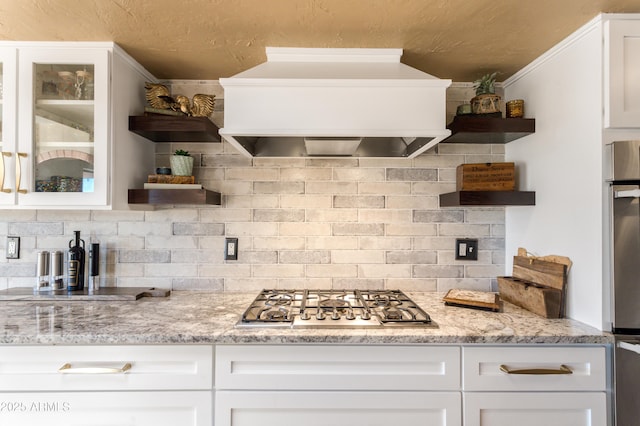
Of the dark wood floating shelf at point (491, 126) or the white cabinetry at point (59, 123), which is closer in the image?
the white cabinetry at point (59, 123)

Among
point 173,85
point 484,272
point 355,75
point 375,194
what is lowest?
point 484,272

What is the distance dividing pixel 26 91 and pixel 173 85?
0.68 meters

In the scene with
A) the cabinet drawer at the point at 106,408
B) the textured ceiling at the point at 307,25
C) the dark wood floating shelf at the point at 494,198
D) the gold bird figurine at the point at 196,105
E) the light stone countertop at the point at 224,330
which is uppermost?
the textured ceiling at the point at 307,25

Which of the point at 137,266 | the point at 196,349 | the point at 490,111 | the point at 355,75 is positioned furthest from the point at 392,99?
the point at 137,266

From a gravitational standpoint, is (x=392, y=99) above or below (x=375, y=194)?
above

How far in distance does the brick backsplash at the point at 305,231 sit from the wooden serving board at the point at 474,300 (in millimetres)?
311

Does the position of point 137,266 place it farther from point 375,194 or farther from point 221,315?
point 375,194

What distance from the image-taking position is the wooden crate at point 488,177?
173cm

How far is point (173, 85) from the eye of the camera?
202 centimetres

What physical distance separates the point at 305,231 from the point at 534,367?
4.02 ft

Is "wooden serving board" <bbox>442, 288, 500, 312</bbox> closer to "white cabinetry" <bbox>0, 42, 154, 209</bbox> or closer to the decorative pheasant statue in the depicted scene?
the decorative pheasant statue

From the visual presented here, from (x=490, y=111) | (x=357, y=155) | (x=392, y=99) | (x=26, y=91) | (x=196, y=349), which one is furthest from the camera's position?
(x=357, y=155)

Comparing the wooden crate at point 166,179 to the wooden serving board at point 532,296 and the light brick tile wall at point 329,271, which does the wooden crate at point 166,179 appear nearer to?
the light brick tile wall at point 329,271

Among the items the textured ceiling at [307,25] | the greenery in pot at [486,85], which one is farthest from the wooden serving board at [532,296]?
the textured ceiling at [307,25]
